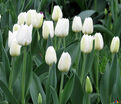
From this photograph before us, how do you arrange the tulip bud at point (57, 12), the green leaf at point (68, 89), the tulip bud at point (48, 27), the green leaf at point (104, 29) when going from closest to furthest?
1. the green leaf at point (68, 89)
2. the tulip bud at point (48, 27)
3. the tulip bud at point (57, 12)
4. the green leaf at point (104, 29)

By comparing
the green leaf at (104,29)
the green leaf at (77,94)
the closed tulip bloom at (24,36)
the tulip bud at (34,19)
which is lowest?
the green leaf at (77,94)

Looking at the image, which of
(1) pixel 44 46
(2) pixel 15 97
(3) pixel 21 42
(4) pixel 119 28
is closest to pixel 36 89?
(2) pixel 15 97

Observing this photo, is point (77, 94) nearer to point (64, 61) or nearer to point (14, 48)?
point (64, 61)

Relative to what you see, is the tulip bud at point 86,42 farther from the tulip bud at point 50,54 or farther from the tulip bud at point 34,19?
the tulip bud at point 34,19

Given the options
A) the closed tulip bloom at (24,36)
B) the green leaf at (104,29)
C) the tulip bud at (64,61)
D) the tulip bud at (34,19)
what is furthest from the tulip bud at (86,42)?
the green leaf at (104,29)

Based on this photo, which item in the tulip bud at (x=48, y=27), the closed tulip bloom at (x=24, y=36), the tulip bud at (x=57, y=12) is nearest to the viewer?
the closed tulip bloom at (x=24, y=36)

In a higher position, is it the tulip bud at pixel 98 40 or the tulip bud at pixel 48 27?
the tulip bud at pixel 48 27

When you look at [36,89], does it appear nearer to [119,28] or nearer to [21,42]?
[21,42]

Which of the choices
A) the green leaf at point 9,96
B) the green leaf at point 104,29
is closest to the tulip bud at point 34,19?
the green leaf at point 9,96

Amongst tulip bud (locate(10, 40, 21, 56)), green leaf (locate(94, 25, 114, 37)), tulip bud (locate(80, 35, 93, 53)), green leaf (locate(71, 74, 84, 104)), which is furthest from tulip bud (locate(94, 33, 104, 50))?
green leaf (locate(94, 25, 114, 37))

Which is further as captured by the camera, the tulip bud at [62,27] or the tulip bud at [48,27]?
the tulip bud at [48,27]

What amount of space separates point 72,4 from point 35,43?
2.35m

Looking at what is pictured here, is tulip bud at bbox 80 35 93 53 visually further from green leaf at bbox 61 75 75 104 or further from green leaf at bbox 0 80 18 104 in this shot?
green leaf at bbox 0 80 18 104

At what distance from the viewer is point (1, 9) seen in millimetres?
3182
